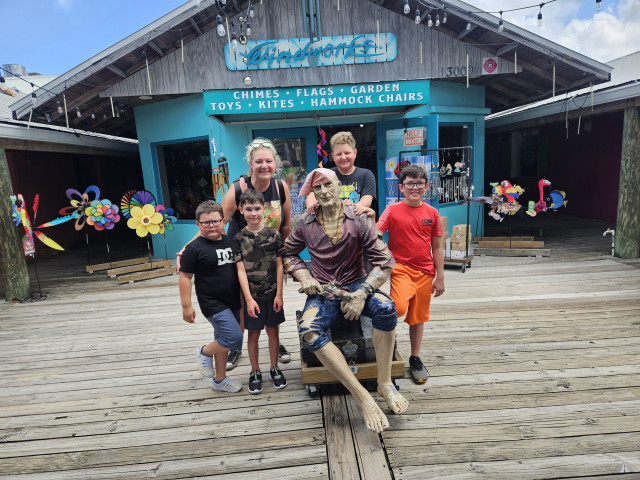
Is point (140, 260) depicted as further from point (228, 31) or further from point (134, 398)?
point (134, 398)

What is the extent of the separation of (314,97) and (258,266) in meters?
3.43

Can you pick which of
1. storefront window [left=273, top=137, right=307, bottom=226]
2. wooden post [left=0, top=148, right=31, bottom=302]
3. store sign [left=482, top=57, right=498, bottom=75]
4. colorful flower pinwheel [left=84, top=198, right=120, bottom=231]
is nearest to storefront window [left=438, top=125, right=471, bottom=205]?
store sign [left=482, top=57, right=498, bottom=75]

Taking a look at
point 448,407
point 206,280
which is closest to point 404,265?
point 448,407

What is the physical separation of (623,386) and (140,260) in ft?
23.5

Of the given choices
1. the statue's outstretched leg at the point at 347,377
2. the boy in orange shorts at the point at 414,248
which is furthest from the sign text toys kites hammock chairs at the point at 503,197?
the statue's outstretched leg at the point at 347,377

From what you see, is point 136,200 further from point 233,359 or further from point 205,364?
point 205,364

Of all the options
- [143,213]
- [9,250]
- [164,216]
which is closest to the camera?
[9,250]

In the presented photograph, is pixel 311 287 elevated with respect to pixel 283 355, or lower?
elevated

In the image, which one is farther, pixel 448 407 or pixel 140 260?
pixel 140 260

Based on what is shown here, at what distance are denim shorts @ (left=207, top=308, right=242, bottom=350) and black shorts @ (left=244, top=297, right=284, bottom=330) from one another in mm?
112

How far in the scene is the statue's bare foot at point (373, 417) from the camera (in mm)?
2201

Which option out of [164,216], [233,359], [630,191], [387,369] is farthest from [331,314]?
[630,191]

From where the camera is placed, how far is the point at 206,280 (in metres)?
2.60

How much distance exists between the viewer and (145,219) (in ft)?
20.2
